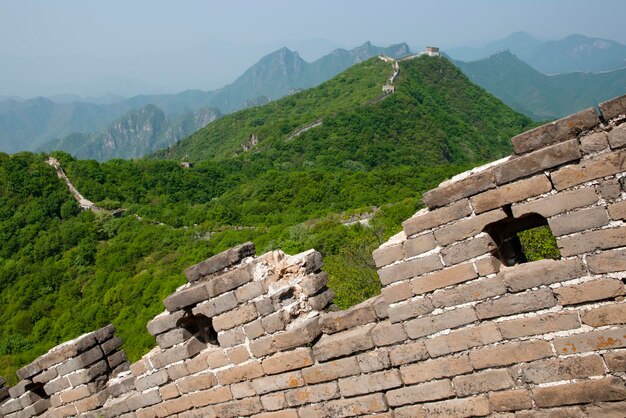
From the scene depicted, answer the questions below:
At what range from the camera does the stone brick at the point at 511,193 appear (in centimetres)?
426

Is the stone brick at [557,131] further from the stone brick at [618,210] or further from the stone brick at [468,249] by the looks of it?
the stone brick at [468,249]

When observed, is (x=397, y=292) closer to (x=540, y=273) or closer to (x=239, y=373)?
(x=540, y=273)

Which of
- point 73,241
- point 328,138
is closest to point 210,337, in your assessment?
point 73,241

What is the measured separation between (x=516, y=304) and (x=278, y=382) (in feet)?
8.95

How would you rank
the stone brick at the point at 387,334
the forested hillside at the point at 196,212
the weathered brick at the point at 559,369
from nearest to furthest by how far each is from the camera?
the weathered brick at the point at 559,369 → the stone brick at the point at 387,334 → the forested hillside at the point at 196,212

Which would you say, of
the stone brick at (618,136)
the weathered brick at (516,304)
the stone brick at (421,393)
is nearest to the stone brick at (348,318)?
the stone brick at (421,393)

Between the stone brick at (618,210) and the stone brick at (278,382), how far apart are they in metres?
3.42

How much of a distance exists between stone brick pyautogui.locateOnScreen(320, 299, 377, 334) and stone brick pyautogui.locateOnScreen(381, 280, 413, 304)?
0.31 metres

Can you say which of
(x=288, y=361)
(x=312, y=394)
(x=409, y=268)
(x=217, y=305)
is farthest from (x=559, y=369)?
(x=217, y=305)

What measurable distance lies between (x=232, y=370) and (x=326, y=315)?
1329 mm

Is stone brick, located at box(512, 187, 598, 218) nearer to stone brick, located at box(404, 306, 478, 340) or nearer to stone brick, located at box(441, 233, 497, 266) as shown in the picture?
stone brick, located at box(441, 233, 497, 266)

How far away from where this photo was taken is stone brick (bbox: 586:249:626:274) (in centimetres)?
405

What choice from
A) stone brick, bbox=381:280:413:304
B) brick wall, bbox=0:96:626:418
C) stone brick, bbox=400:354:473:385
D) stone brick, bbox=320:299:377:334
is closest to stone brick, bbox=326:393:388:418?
brick wall, bbox=0:96:626:418

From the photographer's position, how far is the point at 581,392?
428 centimetres
